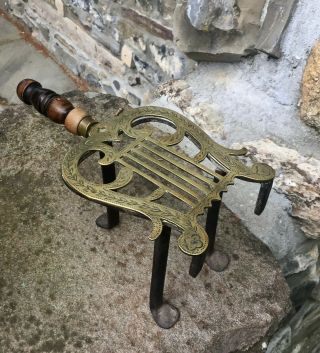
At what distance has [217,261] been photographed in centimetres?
96

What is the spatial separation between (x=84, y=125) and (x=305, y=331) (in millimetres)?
844

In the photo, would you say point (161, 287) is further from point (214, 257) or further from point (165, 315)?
point (214, 257)

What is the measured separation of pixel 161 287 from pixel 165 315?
0.24 feet

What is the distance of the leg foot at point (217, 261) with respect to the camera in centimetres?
96

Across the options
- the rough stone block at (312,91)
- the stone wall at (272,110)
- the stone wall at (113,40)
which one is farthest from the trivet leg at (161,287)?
the stone wall at (113,40)

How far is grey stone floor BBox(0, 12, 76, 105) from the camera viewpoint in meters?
2.00

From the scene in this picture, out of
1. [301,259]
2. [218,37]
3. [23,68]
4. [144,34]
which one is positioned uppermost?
[218,37]

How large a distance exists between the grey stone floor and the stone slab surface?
0.97m

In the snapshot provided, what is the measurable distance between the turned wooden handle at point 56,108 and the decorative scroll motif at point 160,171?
0.03m

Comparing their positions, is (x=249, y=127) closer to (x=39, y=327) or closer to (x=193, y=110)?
(x=193, y=110)

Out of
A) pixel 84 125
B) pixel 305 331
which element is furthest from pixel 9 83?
pixel 305 331

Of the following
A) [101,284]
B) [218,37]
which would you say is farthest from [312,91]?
[101,284]

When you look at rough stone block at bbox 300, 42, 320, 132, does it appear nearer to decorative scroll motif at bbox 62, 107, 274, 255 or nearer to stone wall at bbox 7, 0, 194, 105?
decorative scroll motif at bbox 62, 107, 274, 255

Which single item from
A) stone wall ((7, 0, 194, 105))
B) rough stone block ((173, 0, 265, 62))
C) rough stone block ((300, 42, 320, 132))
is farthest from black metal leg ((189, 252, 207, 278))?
stone wall ((7, 0, 194, 105))
